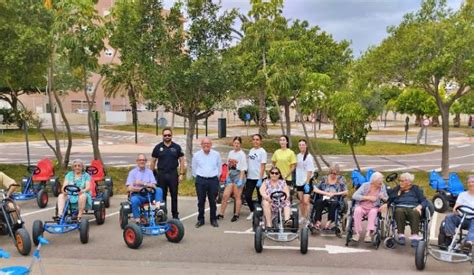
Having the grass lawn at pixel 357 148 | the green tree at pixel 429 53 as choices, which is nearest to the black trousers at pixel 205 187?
the green tree at pixel 429 53

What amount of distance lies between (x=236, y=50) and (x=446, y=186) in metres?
6.84

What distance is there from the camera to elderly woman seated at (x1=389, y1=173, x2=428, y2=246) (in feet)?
23.6

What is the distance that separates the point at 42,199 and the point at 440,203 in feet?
28.7

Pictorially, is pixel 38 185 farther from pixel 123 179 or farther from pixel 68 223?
pixel 68 223

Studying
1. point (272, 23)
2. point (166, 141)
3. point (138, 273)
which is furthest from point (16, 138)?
point (138, 273)

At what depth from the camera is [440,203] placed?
10.5 meters

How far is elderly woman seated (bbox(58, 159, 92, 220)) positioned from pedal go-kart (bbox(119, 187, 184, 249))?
65 cm

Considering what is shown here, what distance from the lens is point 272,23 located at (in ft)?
47.4

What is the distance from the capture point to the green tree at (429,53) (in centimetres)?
1245

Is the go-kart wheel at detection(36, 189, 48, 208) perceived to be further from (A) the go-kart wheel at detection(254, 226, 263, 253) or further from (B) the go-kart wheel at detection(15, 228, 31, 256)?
(A) the go-kart wheel at detection(254, 226, 263, 253)

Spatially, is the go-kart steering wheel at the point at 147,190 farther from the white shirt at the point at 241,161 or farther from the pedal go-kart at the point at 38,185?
the pedal go-kart at the point at 38,185

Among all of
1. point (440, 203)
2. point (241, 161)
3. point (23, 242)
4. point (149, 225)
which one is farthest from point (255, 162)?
point (440, 203)

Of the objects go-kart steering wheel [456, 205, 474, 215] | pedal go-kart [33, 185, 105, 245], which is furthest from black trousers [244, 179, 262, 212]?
go-kart steering wheel [456, 205, 474, 215]

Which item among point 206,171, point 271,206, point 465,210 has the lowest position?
point 271,206
